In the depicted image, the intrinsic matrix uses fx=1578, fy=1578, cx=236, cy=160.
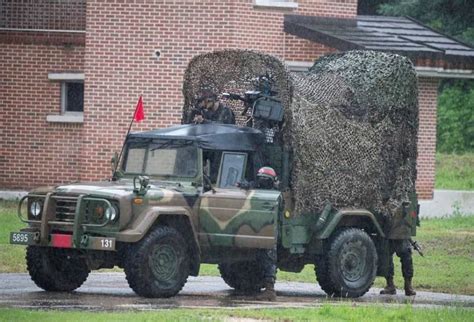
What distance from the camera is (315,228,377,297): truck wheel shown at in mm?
19016

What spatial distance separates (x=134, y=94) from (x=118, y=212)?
532 inches

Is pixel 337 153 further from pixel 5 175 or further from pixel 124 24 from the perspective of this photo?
pixel 5 175

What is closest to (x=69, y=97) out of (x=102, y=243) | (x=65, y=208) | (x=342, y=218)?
(x=342, y=218)

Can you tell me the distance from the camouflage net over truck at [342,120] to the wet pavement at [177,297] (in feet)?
3.98

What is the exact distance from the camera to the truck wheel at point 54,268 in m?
17.7

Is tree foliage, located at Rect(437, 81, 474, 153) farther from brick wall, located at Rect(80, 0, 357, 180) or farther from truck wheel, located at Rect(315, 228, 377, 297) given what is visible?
truck wheel, located at Rect(315, 228, 377, 297)

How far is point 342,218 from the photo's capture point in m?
19.3

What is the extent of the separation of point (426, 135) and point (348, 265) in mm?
14562

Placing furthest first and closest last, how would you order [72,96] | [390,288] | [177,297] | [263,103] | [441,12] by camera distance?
1. [441,12]
2. [72,96]
3. [390,288]
4. [263,103]
5. [177,297]

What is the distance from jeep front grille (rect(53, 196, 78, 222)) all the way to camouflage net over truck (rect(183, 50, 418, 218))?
9.37 ft

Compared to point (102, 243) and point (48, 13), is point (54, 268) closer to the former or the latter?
point (102, 243)

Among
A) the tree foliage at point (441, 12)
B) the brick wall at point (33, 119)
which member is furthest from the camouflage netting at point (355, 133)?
the tree foliage at point (441, 12)

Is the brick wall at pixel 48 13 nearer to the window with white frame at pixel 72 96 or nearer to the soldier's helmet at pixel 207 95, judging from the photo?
the window with white frame at pixel 72 96

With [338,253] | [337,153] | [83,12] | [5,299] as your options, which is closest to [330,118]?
[337,153]
